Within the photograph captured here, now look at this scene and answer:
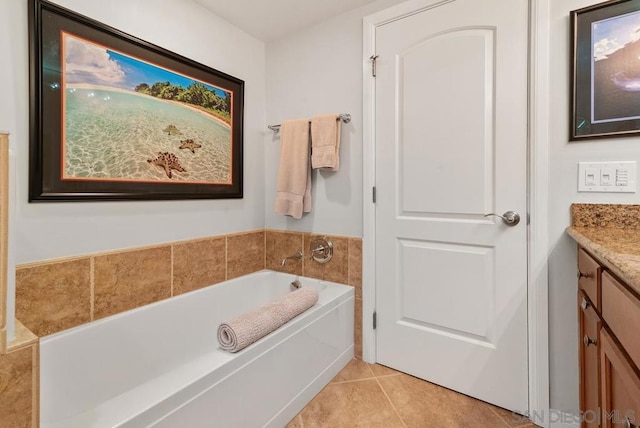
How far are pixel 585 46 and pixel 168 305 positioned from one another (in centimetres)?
234

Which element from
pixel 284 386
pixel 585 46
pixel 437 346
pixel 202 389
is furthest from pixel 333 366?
pixel 585 46

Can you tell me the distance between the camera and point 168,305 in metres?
1.63

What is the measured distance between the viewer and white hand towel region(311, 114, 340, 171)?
1882 millimetres

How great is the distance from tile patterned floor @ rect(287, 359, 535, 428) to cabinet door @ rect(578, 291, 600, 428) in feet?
1.44

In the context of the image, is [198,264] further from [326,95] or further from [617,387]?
[617,387]

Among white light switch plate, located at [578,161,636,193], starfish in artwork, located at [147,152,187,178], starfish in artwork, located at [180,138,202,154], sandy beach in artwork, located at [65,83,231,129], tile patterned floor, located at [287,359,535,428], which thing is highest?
sandy beach in artwork, located at [65,83,231,129]

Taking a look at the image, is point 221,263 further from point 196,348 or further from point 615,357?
point 615,357

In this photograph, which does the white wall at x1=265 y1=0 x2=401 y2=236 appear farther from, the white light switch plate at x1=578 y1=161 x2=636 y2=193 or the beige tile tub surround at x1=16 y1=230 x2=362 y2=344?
the white light switch plate at x1=578 y1=161 x2=636 y2=193

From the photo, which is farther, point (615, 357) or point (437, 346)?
point (437, 346)

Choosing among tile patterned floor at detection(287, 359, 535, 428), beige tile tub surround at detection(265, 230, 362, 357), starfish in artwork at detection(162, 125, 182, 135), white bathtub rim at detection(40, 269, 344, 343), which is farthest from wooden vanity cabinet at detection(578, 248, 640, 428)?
starfish in artwork at detection(162, 125, 182, 135)

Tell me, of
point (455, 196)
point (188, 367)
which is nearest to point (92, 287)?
point (188, 367)

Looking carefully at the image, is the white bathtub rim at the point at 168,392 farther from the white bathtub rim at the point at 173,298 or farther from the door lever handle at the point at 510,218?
the door lever handle at the point at 510,218

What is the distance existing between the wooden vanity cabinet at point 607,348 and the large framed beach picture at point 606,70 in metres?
0.57

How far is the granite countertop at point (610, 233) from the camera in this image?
0.74m
